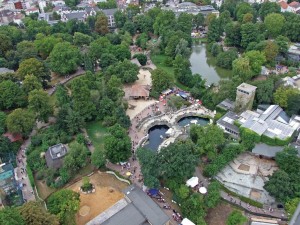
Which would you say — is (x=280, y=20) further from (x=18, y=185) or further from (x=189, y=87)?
(x=18, y=185)

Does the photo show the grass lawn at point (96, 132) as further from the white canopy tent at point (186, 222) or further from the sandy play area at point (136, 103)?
the white canopy tent at point (186, 222)

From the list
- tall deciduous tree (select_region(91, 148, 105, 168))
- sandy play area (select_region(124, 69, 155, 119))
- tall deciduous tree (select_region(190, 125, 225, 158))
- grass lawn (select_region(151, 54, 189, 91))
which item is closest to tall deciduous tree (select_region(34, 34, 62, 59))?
sandy play area (select_region(124, 69, 155, 119))

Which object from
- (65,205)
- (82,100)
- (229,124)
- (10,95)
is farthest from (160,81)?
(65,205)

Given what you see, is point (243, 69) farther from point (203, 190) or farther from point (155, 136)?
point (203, 190)

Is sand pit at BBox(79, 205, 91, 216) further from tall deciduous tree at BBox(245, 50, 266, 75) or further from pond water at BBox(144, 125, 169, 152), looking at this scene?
tall deciduous tree at BBox(245, 50, 266, 75)

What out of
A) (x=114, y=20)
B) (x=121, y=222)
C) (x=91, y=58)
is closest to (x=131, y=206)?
(x=121, y=222)
